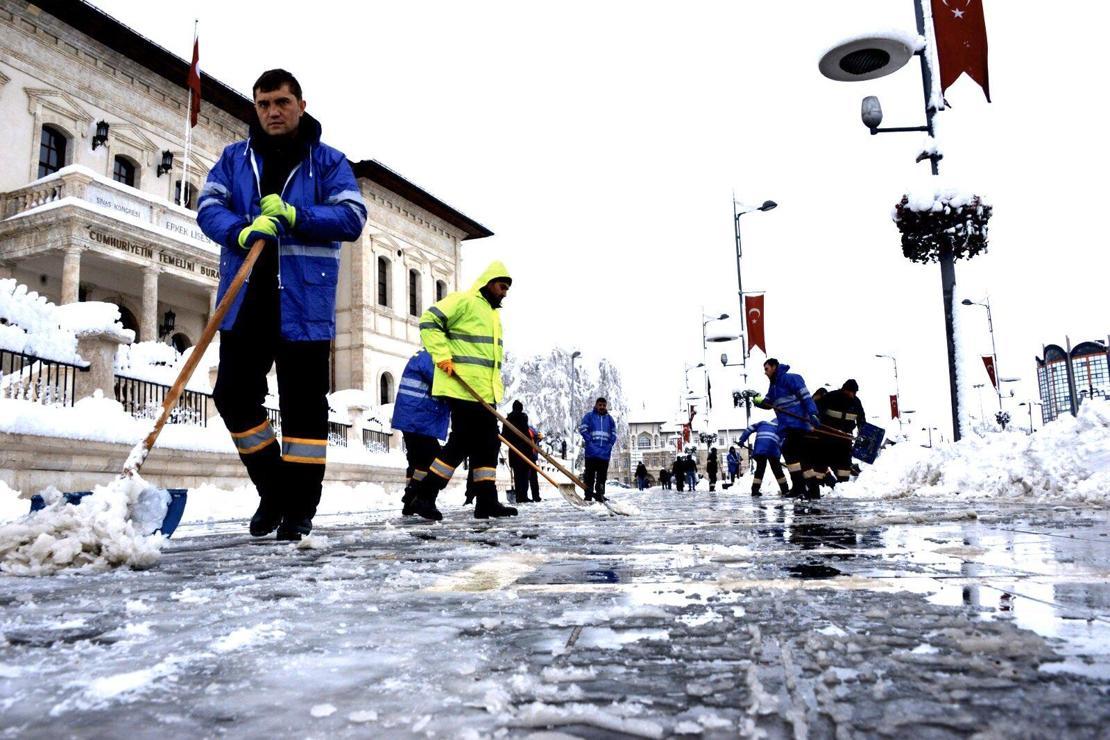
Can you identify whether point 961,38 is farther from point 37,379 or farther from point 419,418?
point 37,379

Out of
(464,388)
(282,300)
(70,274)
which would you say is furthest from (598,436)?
(70,274)

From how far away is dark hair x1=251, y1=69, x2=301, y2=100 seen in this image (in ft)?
12.7

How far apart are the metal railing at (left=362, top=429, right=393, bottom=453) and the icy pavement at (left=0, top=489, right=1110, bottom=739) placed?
16.3 metres

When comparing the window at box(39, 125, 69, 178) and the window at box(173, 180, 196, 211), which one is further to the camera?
the window at box(173, 180, 196, 211)

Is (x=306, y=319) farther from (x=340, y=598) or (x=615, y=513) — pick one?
(x=615, y=513)

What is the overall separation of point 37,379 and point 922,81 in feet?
36.5

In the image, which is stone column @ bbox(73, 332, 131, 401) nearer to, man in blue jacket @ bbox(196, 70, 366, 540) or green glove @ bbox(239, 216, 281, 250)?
man in blue jacket @ bbox(196, 70, 366, 540)

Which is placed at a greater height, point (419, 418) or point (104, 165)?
point (104, 165)

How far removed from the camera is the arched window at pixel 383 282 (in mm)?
34500

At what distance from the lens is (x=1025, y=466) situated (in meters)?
7.61

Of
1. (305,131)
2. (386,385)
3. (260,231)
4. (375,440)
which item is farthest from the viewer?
(386,385)

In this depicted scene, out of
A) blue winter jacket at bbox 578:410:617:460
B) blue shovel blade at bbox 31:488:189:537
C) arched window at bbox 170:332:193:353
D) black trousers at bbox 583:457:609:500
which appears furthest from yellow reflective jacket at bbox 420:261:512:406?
arched window at bbox 170:332:193:353

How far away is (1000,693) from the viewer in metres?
0.97

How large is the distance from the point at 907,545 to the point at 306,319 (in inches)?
110
